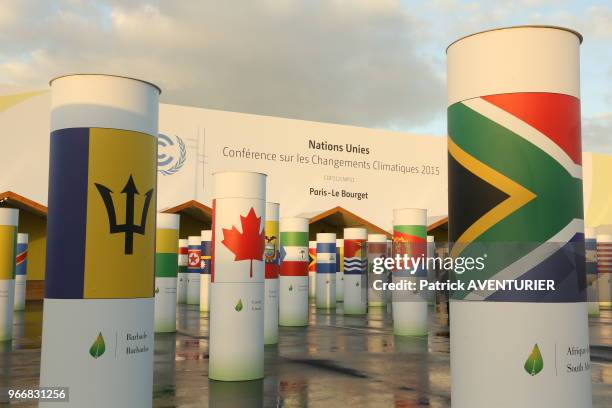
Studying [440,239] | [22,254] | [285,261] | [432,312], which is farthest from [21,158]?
[440,239]

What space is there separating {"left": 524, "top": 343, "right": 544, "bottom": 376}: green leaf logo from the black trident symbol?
312 cm

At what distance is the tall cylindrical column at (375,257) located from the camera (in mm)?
22609

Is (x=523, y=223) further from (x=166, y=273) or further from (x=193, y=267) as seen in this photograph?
(x=193, y=267)

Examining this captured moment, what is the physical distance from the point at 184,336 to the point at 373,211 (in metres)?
23.4

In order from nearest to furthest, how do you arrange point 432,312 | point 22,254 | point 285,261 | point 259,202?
point 259,202
point 285,261
point 22,254
point 432,312

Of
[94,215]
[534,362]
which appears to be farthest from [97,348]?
[534,362]

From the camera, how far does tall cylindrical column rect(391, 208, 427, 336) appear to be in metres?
15.5

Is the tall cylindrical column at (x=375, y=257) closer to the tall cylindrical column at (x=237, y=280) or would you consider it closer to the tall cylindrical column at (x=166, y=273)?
the tall cylindrical column at (x=166, y=273)

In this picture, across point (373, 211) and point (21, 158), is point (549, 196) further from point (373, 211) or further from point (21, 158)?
point (373, 211)

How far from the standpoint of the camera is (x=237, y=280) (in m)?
9.57

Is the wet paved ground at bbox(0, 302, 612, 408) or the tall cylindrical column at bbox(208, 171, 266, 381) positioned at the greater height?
the tall cylindrical column at bbox(208, 171, 266, 381)

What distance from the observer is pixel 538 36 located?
4.44m

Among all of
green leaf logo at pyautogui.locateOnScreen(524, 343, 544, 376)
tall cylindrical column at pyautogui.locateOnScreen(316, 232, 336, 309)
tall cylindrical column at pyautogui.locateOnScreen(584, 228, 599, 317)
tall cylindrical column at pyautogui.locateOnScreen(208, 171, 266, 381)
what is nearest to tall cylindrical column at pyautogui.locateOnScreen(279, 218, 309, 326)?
tall cylindrical column at pyautogui.locateOnScreen(316, 232, 336, 309)

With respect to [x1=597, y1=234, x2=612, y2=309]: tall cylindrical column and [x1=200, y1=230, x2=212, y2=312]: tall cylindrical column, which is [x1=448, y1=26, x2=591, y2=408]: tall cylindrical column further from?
[x1=597, y1=234, x2=612, y2=309]: tall cylindrical column
